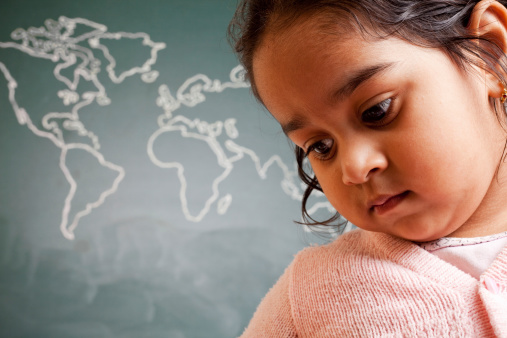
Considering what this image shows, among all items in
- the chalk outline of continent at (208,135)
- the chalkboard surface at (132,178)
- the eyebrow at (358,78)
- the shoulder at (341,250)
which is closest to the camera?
the eyebrow at (358,78)

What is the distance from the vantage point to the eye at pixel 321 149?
53 centimetres

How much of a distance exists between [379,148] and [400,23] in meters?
0.14

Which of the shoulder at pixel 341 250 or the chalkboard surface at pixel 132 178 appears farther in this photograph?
the chalkboard surface at pixel 132 178

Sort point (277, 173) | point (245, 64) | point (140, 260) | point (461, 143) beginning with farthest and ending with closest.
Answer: point (277, 173), point (140, 260), point (245, 64), point (461, 143)

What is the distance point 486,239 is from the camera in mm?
546

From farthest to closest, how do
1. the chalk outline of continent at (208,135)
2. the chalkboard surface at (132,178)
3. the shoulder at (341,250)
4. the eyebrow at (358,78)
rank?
the chalk outline of continent at (208,135), the chalkboard surface at (132,178), the shoulder at (341,250), the eyebrow at (358,78)

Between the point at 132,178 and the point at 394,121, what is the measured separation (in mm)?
1573

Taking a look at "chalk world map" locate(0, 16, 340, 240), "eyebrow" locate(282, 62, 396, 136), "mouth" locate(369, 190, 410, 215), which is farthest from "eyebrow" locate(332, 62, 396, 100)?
"chalk world map" locate(0, 16, 340, 240)

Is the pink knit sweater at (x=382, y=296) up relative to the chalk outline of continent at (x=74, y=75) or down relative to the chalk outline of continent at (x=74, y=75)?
down

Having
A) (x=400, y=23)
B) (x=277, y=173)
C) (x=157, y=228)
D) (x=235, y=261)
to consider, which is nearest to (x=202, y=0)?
(x=277, y=173)

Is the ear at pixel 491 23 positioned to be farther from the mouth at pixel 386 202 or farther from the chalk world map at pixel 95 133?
the chalk world map at pixel 95 133

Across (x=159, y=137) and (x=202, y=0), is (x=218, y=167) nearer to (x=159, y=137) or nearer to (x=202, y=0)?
(x=159, y=137)

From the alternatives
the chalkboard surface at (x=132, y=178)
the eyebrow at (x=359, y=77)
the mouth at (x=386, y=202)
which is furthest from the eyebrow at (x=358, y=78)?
the chalkboard surface at (x=132, y=178)

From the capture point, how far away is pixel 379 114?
48 cm
